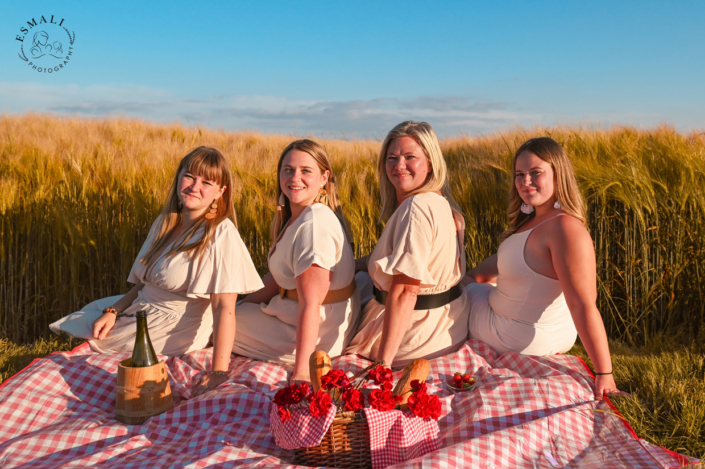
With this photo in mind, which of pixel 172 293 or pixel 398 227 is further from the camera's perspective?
pixel 172 293

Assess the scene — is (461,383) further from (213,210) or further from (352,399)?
(213,210)

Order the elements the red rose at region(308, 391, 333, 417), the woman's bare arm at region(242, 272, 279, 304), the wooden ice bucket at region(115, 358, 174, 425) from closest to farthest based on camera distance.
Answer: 1. the red rose at region(308, 391, 333, 417)
2. the wooden ice bucket at region(115, 358, 174, 425)
3. the woman's bare arm at region(242, 272, 279, 304)

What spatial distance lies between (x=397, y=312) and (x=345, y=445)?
0.75m

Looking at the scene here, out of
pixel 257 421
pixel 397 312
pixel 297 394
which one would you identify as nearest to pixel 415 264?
pixel 397 312

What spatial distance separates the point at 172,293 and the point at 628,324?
10.0ft

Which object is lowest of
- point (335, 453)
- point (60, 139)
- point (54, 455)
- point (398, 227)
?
point (54, 455)

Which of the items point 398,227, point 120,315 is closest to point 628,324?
point 398,227

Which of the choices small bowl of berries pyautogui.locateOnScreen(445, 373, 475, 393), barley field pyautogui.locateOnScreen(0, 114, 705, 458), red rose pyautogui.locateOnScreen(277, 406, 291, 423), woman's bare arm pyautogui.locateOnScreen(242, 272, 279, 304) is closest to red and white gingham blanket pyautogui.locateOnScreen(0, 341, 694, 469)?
small bowl of berries pyautogui.locateOnScreen(445, 373, 475, 393)

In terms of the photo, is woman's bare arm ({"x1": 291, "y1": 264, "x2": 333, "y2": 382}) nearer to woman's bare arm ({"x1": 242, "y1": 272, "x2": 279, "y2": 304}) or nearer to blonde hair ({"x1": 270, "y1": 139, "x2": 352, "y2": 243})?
blonde hair ({"x1": 270, "y1": 139, "x2": 352, "y2": 243})

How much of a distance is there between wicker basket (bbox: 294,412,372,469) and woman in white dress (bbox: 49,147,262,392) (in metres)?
0.86

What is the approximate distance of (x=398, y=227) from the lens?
7.93 ft

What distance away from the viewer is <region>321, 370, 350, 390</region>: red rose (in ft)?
Answer: 5.68

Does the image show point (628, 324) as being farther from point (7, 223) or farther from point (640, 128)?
point (7, 223)

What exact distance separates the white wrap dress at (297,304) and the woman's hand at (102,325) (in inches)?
25.1
